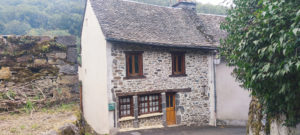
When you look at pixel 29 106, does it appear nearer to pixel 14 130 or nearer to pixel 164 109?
pixel 14 130

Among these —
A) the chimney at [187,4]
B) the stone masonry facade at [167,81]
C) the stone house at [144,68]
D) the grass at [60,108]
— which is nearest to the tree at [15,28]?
the stone house at [144,68]

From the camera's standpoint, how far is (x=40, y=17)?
34.0 meters

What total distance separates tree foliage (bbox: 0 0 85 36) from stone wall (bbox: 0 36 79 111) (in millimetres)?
26405

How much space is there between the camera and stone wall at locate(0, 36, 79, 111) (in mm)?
4738

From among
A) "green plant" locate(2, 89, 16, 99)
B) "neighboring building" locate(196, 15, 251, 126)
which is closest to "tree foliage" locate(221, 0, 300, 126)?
"green plant" locate(2, 89, 16, 99)

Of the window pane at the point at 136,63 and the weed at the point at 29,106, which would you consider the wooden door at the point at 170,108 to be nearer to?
the window pane at the point at 136,63

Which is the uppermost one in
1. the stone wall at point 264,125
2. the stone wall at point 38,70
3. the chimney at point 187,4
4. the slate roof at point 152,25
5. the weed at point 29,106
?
the chimney at point 187,4

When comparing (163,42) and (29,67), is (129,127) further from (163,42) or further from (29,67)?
(29,67)

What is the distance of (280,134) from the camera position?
462 centimetres

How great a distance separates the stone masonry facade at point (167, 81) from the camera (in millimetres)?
9680

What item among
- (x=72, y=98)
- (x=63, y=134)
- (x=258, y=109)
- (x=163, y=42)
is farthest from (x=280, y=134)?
(x=163, y=42)

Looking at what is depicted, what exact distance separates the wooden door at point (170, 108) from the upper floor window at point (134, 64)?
2067 mm

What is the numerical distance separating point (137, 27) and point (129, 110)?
12.9 ft

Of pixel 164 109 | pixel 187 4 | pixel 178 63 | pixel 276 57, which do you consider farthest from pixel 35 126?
pixel 187 4
